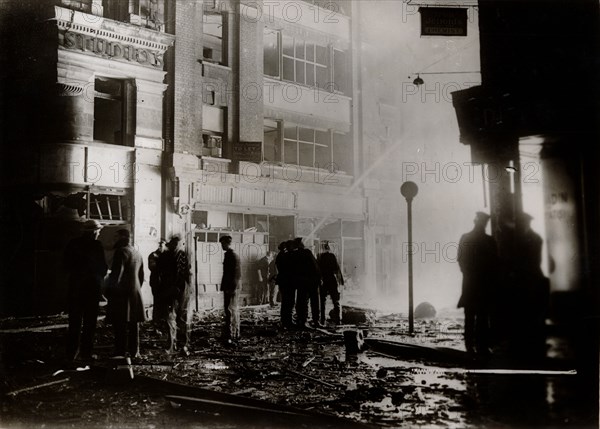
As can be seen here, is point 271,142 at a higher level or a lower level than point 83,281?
higher

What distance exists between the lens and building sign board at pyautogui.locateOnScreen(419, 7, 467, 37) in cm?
831

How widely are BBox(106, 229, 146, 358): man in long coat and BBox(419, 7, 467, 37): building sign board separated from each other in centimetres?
593

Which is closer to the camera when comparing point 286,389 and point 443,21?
point 286,389

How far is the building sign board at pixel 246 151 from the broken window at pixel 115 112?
136 inches

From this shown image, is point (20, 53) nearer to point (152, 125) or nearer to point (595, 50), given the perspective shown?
point (152, 125)

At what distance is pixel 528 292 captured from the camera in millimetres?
7918

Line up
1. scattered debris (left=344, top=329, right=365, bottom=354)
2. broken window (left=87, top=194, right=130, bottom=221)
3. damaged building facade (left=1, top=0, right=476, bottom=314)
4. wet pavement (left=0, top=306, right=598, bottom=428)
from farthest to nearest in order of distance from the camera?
1. broken window (left=87, top=194, right=130, bottom=221)
2. damaged building facade (left=1, top=0, right=476, bottom=314)
3. scattered debris (left=344, top=329, right=365, bottom=354)
4. wet pavement (left=0, top=306, right=598, bottom=428)

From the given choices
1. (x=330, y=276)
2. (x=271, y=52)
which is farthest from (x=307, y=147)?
(x=330, y=276)

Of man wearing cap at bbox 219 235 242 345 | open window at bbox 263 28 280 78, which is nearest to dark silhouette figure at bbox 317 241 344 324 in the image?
man wearing cap at bbox 219 235 242 345

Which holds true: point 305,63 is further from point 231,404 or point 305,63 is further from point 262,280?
point 231,404

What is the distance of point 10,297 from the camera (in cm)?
1270

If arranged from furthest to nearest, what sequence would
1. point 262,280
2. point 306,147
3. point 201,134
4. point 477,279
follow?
point 306,147, point 201,134, point 262,280, point 477,279

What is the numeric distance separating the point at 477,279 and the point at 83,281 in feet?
19.5

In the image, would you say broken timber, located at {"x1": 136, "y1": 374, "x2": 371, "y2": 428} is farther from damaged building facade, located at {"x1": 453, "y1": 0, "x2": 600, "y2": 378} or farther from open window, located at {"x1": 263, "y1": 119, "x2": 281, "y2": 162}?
open window, located at {"x1": 263, "y1": 119, "x2": 281, "y2": 162}
